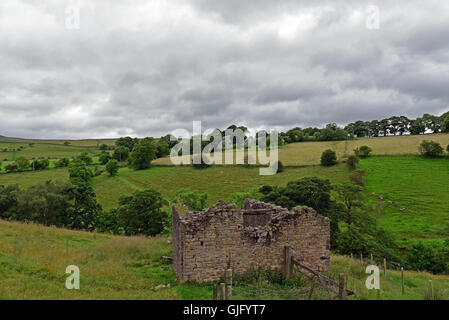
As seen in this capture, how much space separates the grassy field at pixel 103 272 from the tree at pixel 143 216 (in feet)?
46.9

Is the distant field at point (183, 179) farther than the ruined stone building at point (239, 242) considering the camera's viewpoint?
Yes

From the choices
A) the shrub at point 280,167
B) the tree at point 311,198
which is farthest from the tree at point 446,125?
the tree at point 311,198

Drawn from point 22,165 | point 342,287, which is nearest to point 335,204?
point 342,287

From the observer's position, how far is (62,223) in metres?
37.0

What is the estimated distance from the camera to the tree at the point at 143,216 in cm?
3338

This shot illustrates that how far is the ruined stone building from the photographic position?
11586mm

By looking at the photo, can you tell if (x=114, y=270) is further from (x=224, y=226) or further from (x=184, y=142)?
(x=184, y=142)

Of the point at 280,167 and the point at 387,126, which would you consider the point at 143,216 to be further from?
the point at 387,126

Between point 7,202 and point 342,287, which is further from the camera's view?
point 7,202

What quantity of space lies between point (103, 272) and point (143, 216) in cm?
2181

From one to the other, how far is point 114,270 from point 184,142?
92.3 meters

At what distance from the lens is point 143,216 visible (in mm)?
33750

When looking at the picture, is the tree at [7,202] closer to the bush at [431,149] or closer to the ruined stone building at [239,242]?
the ruined stone building at [239,242]
